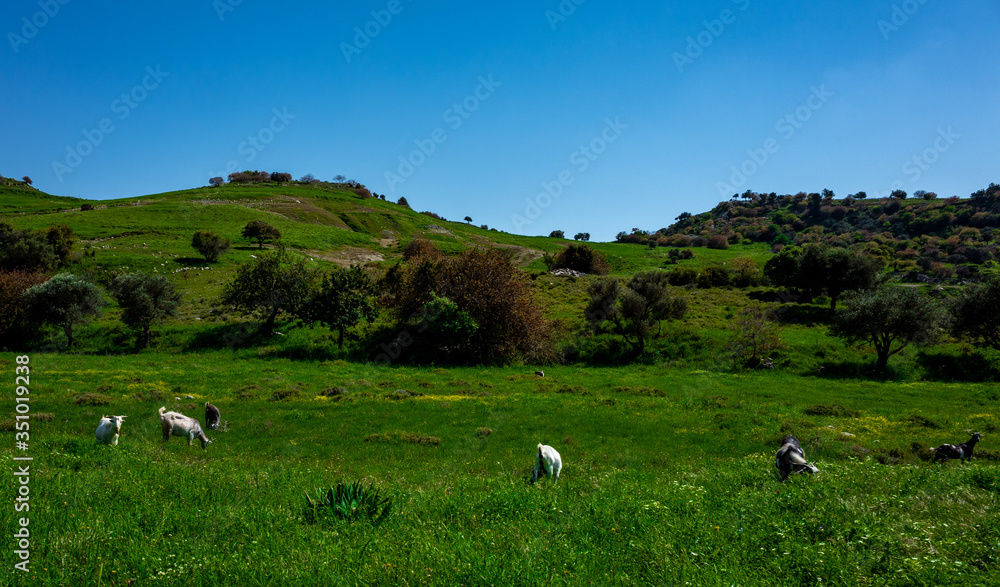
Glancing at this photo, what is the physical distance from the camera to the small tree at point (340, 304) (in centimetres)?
4275

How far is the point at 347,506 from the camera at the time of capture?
812 centimetres

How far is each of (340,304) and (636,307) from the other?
26.9 metres

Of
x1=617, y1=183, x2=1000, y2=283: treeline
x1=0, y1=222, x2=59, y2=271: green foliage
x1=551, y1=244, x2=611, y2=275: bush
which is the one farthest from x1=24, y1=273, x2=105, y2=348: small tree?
x1=617, y1=183, x2=1000, y2=283: treeline

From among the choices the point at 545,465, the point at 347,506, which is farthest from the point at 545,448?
the point at 347,506

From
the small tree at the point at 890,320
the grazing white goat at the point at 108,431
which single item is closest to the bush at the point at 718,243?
the small tree at the point at 890,320

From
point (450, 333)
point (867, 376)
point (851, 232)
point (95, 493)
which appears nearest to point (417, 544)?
point (95, 493)

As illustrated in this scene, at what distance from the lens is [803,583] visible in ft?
20.0

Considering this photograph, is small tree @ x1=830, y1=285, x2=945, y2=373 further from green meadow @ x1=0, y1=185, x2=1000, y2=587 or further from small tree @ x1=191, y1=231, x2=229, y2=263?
small tree @ x1=191, y1=231, x2=229, y2=263

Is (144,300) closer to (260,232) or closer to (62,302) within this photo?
(62,302)

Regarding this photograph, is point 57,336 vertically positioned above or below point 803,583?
below

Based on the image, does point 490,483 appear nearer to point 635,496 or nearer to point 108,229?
point 635,496

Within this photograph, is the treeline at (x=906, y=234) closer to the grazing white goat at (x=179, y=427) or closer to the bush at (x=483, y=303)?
the bush at (x=483, y=303)

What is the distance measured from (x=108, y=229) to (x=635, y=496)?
106244mm

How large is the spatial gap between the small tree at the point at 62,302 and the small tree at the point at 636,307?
47060mm
